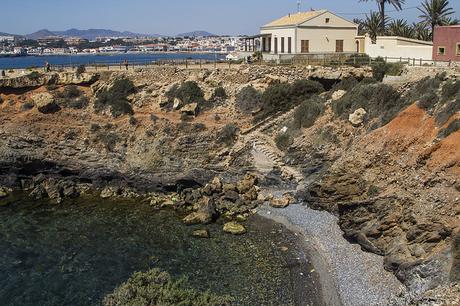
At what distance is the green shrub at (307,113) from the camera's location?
42375 mm

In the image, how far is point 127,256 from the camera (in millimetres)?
31031

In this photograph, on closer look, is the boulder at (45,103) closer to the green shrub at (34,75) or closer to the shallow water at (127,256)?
Answer: the green shrub at (34,75)

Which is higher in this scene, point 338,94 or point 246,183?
point 338,94

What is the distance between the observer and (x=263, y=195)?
39719 millimetres

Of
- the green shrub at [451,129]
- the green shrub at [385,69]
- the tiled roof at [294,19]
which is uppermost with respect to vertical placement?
the tiled roof at [294,19]

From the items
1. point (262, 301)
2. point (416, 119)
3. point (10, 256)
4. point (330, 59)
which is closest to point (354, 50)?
point (330, 59)

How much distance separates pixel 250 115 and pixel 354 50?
62.1 feet

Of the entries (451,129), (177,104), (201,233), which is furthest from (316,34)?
(201,233)

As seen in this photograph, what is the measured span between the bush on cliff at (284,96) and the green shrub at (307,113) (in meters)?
3.50

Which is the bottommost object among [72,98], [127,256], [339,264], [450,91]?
[127,256]

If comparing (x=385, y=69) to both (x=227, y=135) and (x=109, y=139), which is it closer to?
(x=227, y=135)

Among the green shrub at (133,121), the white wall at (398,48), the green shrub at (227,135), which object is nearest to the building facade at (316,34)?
the white wall at (398,48)

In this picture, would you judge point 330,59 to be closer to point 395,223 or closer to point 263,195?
point 263,195

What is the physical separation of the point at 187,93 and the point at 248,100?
6917 mm
